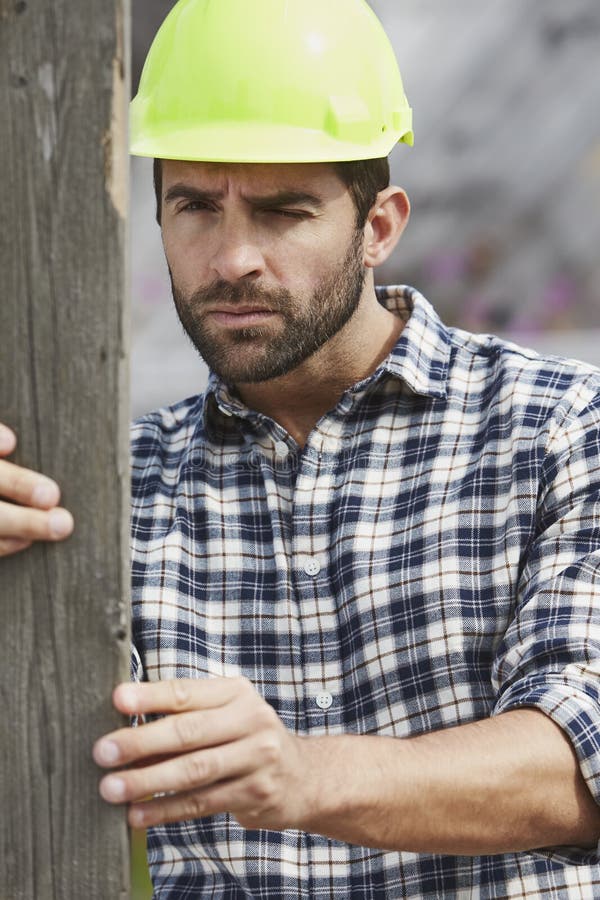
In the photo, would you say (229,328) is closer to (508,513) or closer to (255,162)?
(255,162)

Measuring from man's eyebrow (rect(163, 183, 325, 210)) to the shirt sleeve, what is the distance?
548mm

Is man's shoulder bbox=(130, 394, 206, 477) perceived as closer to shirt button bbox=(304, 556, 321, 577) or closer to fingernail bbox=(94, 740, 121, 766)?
shirt button bbox=(304, 556, 321, 577)

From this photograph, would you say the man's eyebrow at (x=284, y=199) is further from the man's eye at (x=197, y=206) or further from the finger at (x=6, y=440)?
the finger at (x=6, y=440)

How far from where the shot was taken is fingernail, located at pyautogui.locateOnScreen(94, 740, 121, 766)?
1.26m

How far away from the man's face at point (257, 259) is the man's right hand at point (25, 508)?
788mm

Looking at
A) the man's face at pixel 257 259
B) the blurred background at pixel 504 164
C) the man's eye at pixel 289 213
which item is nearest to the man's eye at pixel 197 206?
the man's face at pixel 257 259

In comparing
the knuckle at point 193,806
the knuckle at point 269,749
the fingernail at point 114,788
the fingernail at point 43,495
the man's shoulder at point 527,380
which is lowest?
the knuckle at point 193,806

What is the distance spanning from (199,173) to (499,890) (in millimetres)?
1228

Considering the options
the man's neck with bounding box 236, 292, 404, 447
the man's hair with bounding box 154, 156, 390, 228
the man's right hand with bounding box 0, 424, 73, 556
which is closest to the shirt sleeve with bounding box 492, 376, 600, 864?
the man's neck with bounding box 236, 292, 404, 447

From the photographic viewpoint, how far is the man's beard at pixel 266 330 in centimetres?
205

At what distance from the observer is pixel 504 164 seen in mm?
4316

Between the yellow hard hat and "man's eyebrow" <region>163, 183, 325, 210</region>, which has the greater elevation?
the yellow hard hat

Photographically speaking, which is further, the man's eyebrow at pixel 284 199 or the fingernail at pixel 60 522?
the man's eyebrow at pixel 284 199

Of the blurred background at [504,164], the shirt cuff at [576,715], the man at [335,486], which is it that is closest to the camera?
the shirt cuff at [576,715]
